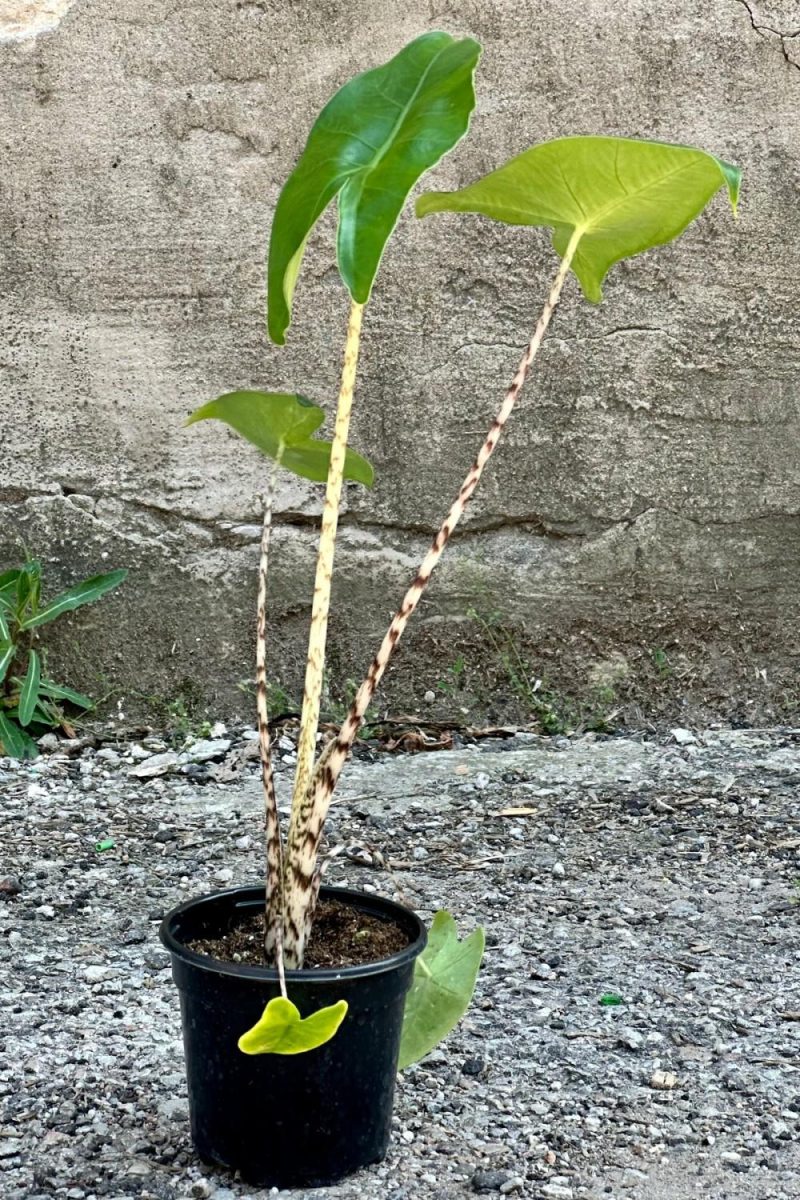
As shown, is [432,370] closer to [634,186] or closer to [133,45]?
[133,45]

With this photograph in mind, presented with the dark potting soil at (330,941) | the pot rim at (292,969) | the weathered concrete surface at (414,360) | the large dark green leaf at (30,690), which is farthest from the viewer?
the weathered concrete surface at (414,360)

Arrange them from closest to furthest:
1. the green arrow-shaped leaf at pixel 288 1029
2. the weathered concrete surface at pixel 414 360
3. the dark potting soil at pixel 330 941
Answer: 1. the green arrow-shaped leaf at pixel 288 1029
2. the dark potting soil at pixel 330 941
3. the weathered concrete surface at pixel 414 360

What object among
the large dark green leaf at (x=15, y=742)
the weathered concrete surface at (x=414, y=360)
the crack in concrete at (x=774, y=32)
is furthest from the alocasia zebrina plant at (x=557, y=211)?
the crack in concrete at (x=774, y=32)

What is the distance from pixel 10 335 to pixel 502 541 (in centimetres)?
113

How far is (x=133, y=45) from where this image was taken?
2805 millimetres

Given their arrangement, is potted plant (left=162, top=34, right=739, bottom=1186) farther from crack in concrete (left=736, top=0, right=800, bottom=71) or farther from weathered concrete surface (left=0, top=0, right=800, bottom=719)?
crack in concrete (left=736, top=0, right=800, bottom=71)

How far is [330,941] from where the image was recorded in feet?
4.65

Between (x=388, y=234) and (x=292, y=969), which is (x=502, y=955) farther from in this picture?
(x=388, y=234)

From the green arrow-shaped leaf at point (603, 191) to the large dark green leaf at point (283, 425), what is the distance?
0.25 m

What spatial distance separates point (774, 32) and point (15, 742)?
7.08 ft

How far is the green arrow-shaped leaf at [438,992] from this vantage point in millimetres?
1439

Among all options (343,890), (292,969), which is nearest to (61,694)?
(343,890)

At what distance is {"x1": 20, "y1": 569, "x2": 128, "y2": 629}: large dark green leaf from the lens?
278 centimetres

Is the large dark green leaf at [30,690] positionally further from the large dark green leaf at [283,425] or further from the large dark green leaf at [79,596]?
the large dark green leaf at [283,425]
